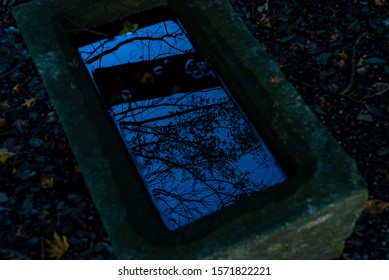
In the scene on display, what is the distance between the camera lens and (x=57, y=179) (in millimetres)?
2127

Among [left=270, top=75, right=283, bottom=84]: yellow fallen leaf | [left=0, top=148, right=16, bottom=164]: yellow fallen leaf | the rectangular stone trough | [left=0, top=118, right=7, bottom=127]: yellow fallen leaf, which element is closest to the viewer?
the rectangular stone trough

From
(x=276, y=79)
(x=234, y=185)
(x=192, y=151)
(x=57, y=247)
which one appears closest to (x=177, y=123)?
(x=192, y=151)

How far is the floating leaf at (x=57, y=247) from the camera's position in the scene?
1934 mm

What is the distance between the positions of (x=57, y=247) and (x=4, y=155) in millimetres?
629

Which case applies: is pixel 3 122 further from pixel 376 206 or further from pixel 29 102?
pixel 376 206

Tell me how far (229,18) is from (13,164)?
53.8 inches

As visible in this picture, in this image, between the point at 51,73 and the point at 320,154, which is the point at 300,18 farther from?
the point at 51,73

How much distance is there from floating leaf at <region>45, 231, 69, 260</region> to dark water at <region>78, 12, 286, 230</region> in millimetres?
458

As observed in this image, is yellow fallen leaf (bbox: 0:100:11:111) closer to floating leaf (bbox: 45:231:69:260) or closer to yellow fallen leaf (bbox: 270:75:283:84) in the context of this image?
floating leaf (bbox: 45:231:69:260)

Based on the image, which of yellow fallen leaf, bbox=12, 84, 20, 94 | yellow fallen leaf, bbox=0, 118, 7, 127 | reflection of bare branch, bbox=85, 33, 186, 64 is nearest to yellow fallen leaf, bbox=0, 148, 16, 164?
yellow fallen leaf, bbox=0, 118, 7, 127

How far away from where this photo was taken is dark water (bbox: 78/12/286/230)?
204 centimetres

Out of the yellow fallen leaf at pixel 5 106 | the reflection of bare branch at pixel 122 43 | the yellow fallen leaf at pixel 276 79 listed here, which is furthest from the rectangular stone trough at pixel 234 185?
the yellow fallen leaf at pixel 5 106
